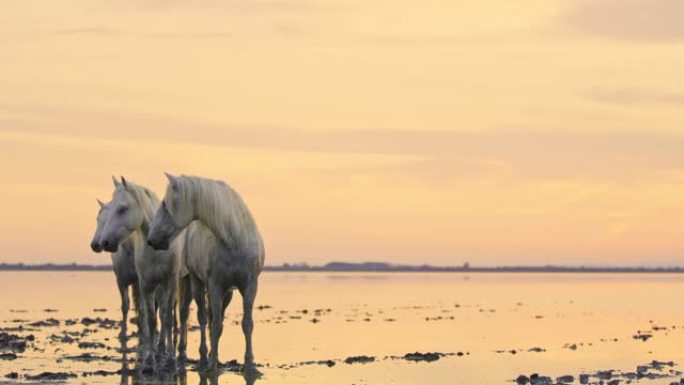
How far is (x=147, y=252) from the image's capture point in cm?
2022

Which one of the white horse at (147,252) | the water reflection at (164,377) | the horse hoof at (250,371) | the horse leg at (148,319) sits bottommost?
the water reflection at (164,377)

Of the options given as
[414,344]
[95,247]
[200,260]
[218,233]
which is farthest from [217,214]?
[414,344]

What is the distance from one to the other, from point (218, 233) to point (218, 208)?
1.27 ft

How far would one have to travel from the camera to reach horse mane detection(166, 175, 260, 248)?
18.8 meters

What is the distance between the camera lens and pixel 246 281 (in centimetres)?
1922

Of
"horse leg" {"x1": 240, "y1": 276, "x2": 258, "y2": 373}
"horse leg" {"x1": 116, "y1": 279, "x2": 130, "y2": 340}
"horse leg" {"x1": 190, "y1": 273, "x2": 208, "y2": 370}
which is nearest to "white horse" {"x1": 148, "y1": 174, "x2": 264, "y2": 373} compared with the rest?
"horse leg" {"x1": 240, "y1": 276, "x2": 258, "y2": 373}

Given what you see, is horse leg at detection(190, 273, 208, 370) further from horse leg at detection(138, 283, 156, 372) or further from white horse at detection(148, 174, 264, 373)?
white horse at detection(148, 174, 264, 373)

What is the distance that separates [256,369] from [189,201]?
313 centimetres

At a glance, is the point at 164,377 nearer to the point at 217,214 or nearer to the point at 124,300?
the point at 217,214

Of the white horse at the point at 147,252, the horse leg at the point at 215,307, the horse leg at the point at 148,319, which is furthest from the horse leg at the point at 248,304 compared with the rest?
the horse leg at the point at 148,319

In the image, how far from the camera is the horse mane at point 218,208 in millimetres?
18750

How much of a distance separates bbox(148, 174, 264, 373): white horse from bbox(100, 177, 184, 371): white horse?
98 cm

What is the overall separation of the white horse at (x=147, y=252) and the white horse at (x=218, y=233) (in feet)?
3.22

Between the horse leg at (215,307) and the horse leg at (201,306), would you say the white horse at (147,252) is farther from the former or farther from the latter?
the horse leg at (215,307)
